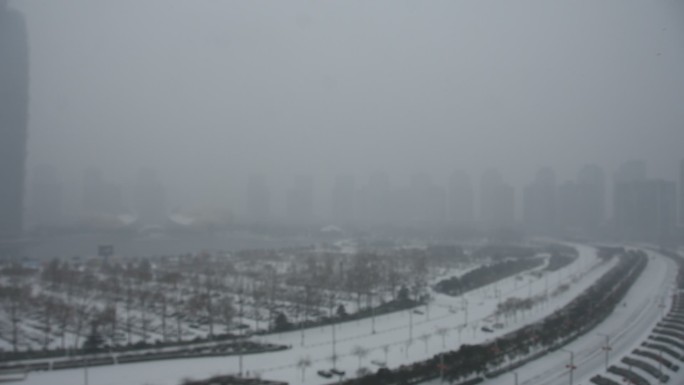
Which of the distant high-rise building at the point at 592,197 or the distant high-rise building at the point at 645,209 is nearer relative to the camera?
the distant high-rise building at the point at 645,209

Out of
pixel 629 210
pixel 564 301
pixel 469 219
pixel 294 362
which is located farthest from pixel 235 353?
pixel 469 219

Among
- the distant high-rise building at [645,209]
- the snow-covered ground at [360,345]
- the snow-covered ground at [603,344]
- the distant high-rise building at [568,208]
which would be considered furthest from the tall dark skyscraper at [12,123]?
the distant high-rise building at [568,208]

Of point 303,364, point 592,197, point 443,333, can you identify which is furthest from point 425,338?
point 592,197

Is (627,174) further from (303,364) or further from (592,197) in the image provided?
(303,364)

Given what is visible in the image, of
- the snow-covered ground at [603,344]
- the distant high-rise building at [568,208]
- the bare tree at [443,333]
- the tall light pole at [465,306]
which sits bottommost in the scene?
the tall light pole at [465,306]

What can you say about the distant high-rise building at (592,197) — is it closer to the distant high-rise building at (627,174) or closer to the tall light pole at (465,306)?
the distant high-rise building at (627,174)

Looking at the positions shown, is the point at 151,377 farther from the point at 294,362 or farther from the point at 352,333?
the point at 352,333

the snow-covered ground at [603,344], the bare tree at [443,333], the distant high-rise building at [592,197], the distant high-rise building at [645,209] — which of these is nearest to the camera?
the snow-covered ground at [603,344]
